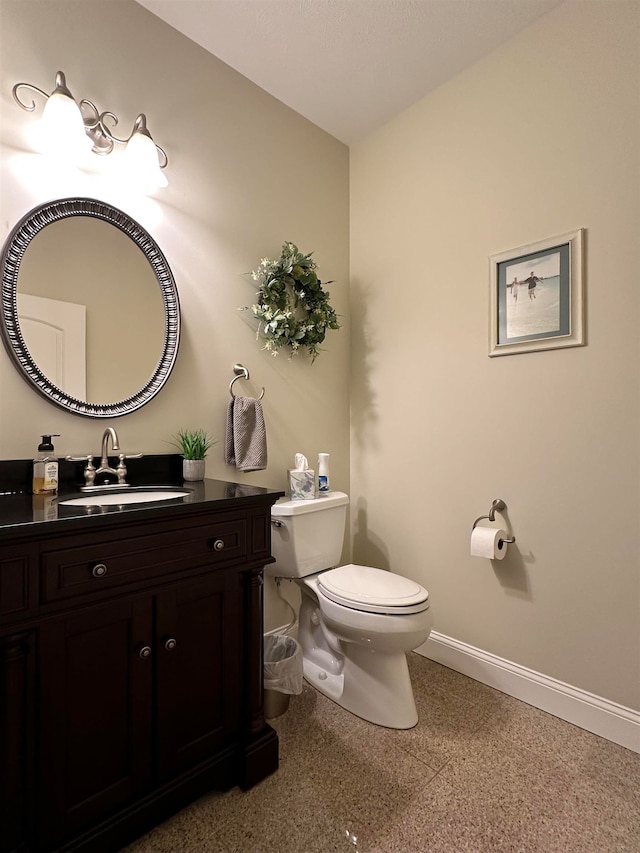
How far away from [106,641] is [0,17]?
6.29 feet

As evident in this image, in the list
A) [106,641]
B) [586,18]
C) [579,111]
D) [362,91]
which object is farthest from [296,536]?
[586,18]

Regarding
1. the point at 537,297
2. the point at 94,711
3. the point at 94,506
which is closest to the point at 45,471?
the point at 94,506

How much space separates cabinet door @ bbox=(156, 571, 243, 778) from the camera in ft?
3.96

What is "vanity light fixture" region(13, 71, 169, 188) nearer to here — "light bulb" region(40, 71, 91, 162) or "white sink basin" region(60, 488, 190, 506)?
"light bulb" region(40, 71, 91, 162)

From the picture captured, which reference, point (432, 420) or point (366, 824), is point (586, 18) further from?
point (366, 824)

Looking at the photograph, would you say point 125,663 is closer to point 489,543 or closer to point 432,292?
point 489,543

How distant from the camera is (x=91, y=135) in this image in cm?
155

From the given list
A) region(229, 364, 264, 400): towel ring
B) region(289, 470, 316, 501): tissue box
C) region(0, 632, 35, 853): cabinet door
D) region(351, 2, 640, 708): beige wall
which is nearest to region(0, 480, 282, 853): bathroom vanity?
region(0, 632, 35, 853): cabinet door

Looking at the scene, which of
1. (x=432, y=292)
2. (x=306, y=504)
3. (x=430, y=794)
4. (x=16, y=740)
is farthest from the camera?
(x=432, y=292)

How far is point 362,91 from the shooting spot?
7.14 ft

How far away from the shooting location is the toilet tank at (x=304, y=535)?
6.19 feet

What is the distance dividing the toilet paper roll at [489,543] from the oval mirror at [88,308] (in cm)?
143

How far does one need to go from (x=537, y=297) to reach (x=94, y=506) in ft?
5.84

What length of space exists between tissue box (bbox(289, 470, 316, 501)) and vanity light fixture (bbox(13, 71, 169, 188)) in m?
1.30
